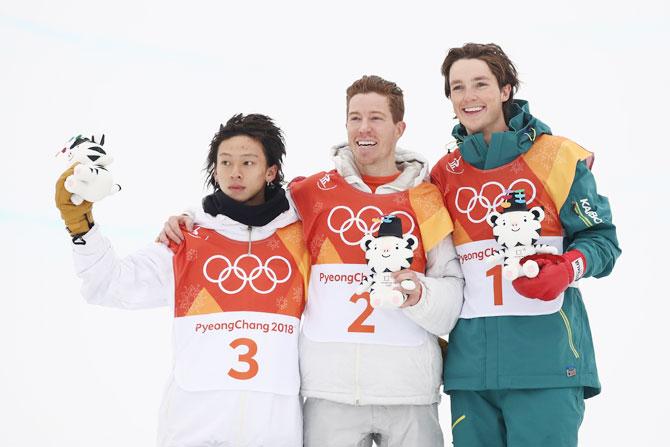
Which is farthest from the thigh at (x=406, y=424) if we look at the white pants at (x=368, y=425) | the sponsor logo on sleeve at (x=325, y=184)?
the sponsor logo on sleeve at (x=325, y=184)

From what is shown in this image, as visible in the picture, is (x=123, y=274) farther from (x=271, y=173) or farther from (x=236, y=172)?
(x=271, y=173)

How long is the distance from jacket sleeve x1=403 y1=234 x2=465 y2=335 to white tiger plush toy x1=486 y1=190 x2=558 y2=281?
0.23 metres

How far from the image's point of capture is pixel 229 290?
2666 mm

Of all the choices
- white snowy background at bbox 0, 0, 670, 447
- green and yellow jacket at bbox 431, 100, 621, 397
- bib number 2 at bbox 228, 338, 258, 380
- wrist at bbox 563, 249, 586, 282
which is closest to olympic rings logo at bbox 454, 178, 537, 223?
green and yellow jacket at bbox 431, 100, 621, 397

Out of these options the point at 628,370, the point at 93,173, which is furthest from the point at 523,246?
the point at 628,370

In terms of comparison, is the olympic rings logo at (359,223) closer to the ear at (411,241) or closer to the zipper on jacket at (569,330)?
the ear at (411,241)

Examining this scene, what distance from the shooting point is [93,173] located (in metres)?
2.39

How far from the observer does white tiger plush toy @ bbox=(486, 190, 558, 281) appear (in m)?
2.32

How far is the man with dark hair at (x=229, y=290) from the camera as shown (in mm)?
2535

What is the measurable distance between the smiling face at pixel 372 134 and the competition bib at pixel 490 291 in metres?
0.43

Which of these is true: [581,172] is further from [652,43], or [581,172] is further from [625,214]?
[652,43]

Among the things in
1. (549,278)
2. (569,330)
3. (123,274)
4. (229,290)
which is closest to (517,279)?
(549,278)

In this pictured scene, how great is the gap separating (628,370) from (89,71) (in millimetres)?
4226

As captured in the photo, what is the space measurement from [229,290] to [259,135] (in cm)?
56
